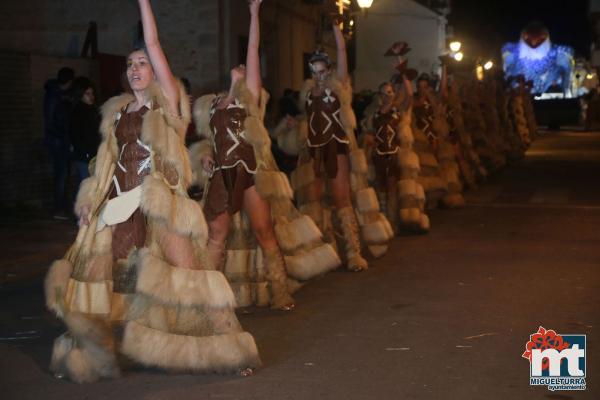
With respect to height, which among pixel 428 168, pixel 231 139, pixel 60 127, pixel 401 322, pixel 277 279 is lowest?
pixel 401 322

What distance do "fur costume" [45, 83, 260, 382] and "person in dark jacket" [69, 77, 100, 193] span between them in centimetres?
747

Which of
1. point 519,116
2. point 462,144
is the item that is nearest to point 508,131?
point 519,116

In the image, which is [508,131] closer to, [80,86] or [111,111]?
[80,86]

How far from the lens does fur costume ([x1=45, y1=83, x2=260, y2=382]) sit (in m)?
6.13

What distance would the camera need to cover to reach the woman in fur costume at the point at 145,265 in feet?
20.2

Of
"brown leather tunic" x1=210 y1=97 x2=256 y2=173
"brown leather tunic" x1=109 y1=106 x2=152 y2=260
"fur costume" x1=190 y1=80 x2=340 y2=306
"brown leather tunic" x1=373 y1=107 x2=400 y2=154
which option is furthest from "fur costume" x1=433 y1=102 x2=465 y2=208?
"brown leather tunic" x1=109 y1=106 x2=152 y2=260

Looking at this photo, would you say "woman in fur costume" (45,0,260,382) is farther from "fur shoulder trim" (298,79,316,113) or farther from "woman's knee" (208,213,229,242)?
"fur shoulder trim" (298,79,316,113)

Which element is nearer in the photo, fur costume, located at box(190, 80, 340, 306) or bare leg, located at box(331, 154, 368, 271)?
fur costume, located at box(190, 80, 340, 306)

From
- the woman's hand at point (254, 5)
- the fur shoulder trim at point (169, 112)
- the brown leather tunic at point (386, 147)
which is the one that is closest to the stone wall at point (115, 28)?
the brown leather tunic at point (386, 147)

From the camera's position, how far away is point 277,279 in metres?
8.41

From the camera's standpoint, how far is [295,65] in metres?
28.1

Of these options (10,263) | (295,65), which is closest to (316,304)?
(10,263)

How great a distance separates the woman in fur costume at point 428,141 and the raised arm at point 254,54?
776cm

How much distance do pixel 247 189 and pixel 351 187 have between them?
9.69 ft
